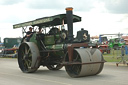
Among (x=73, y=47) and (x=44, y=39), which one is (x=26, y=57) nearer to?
(x=44, y=39)

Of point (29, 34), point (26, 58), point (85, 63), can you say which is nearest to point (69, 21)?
point (85, 63)

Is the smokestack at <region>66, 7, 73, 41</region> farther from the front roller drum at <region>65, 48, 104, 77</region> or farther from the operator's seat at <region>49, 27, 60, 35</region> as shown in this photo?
the operator's seat at <region>49, 27, 60, 35</region>

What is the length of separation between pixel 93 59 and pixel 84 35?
3.61ft

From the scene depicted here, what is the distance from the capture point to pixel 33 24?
11484mm

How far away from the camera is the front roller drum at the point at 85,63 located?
873 centimetres

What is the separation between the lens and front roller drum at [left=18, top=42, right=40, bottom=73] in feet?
35.7

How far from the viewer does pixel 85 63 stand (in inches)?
340

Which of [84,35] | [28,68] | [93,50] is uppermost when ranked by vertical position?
[84,35]

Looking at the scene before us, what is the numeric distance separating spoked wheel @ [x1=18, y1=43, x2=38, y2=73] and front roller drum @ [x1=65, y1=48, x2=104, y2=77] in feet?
7.46

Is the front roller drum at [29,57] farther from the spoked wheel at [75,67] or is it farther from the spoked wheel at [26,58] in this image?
the spoked wheel at [75,67]

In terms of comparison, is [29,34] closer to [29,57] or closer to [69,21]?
[29,57]

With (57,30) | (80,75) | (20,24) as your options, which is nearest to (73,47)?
(80,75)

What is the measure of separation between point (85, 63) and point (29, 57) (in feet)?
12.2

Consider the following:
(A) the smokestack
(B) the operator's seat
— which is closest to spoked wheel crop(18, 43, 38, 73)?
(B) the operator's seat
